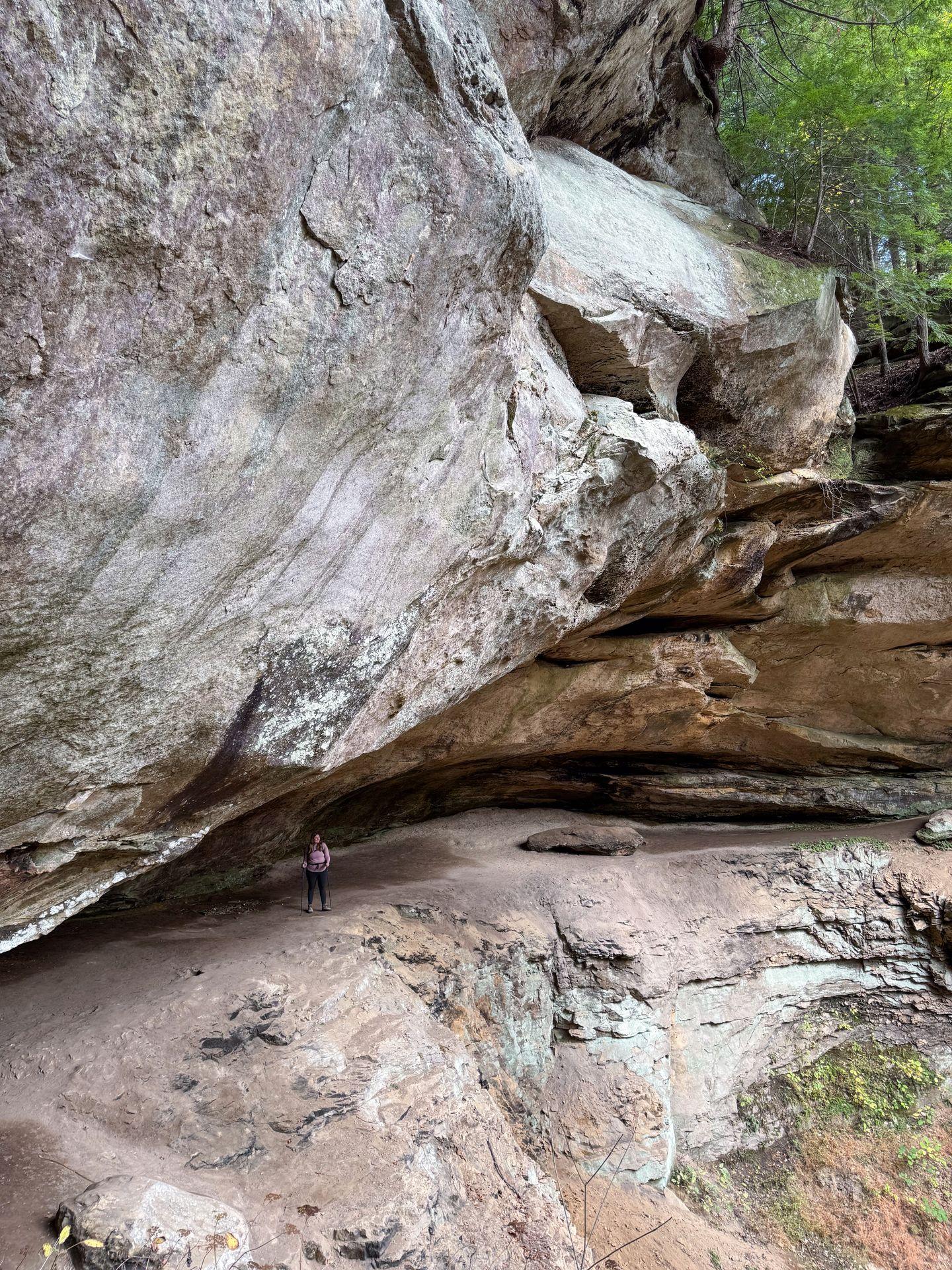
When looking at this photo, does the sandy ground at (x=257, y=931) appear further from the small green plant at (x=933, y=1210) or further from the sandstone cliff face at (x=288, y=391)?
the small green plant at (x=933, y=1210)

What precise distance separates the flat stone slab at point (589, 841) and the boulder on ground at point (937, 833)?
4367 mm

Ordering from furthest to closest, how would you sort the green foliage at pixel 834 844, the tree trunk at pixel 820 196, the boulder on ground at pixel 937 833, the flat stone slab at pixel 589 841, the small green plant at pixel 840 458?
the boulder on ground at pixel 937 833 < the green foliage at pixel 834 844 < the flat stone slab at pixel 589 841 < the small green plant at pixel 840 458 < the tree trunk at pixel 820 196

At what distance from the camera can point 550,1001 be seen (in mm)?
8953

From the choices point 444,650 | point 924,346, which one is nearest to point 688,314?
point 444,650

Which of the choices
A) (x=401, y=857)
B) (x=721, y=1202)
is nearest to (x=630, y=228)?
(x=401, y=857)

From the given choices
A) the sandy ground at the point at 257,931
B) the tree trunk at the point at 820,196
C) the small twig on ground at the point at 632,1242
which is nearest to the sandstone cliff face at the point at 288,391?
the sandy ground at the point at 257,931

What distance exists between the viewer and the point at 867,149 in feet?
32.4

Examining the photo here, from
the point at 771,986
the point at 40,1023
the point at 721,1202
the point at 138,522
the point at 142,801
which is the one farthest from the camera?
the point at 771,986

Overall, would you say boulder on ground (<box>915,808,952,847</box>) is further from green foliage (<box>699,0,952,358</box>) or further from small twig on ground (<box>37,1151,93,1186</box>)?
small twig on ground (<box>37,1151,93,1186</box>)

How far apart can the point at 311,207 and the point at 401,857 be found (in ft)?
29.2

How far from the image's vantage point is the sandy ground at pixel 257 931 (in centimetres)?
487

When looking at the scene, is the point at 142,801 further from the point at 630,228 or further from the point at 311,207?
the point at 630,228

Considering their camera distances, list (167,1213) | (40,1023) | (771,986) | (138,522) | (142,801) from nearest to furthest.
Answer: (138,522), (167,1213), (142,801), (40,1023), (771,986)

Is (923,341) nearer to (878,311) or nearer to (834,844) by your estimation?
(878,311)
